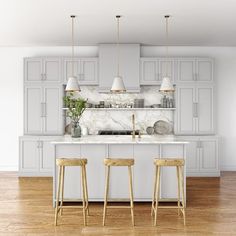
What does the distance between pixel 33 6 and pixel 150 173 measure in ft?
9.55

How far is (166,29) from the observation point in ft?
21.4

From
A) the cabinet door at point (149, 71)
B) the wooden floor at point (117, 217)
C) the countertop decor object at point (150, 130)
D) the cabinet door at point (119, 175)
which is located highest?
the cabinet door at point (149, 71)

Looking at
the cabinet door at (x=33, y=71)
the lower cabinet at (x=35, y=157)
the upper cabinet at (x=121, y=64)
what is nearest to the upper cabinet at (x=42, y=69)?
the cabinet door at (x=33, y=71)

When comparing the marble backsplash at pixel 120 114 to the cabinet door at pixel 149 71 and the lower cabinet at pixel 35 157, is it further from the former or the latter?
the lower cabinet at pixel 35 157

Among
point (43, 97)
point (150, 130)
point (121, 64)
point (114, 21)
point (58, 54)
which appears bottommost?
point (150, 130)

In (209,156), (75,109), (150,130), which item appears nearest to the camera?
(75,109)

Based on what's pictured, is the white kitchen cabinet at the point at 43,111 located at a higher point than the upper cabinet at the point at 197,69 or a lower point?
lower

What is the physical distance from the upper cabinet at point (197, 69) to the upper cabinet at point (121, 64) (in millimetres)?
960

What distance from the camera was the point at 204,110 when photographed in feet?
25.5

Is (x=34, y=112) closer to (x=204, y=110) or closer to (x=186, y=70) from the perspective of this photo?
(x=186, y=70)

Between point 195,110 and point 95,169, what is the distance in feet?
10.9

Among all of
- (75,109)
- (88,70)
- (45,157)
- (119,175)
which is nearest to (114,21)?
(75,109)

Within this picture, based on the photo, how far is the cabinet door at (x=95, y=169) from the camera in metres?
5.23

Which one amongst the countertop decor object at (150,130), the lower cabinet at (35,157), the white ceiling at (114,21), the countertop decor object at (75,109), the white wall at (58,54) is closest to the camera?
the white ceiling at (114,21)
